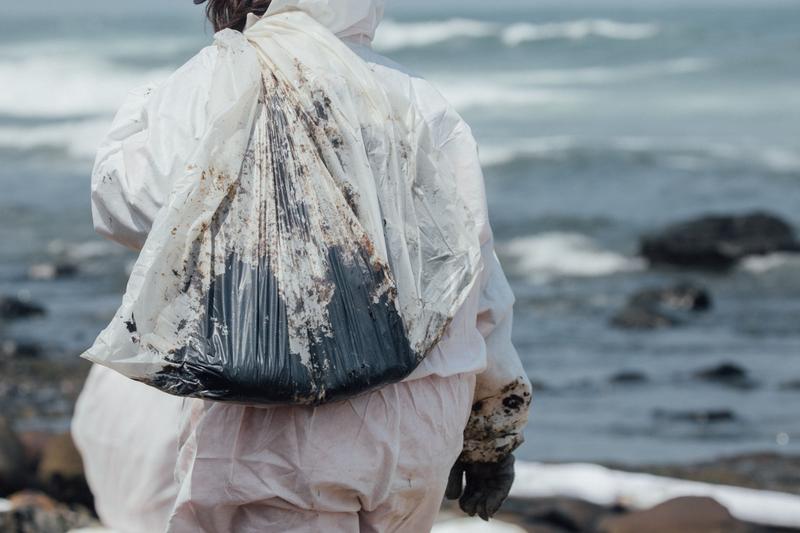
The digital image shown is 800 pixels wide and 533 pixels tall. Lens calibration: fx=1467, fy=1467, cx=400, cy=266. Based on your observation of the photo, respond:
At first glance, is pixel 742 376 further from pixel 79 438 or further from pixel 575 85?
pixel 575 85

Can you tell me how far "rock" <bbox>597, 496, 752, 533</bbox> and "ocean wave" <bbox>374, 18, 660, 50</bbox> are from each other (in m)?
32.5

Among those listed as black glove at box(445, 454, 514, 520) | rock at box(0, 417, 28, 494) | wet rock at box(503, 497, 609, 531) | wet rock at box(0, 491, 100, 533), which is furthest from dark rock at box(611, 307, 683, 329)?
black glove at box(445, 454, 514, 520)

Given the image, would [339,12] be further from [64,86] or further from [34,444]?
[64,86]

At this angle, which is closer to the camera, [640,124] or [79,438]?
[79,438]

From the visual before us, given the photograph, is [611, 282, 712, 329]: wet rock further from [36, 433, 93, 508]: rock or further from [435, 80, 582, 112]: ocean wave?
[435, 80, 582, 112]: ocean wave

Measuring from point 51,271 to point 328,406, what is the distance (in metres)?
11.2

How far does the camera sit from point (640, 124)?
24656mm

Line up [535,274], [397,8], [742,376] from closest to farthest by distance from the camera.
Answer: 1. [742,376]
2. [535,274]
3. [397,8]

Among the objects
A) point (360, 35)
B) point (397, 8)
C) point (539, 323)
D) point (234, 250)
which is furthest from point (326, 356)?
point (397, 8)

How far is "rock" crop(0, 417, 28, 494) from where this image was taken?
5.77m

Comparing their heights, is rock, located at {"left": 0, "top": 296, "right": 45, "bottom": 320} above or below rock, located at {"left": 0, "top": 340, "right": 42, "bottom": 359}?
below

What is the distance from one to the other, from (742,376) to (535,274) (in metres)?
4.23

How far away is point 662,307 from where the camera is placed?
11.7 meters

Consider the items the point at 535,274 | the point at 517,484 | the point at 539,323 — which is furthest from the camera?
the point at 535,274
